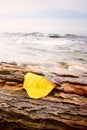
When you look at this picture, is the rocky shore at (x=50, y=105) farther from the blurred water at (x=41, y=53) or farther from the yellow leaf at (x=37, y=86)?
the blurred water at (x=41, y=53)

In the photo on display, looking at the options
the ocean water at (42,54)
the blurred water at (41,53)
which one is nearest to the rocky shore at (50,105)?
the ocean water at (42,54)

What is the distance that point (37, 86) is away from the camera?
289 cm

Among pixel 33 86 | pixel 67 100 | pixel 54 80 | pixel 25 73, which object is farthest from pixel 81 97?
pixel 25 73

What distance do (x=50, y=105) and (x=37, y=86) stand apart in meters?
0.28

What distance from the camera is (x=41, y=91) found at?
2844mm

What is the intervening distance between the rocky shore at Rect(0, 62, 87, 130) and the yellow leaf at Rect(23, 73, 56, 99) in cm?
5

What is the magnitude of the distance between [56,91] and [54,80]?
134 mm

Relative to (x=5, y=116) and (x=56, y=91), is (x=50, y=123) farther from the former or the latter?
(x=5, y=116)

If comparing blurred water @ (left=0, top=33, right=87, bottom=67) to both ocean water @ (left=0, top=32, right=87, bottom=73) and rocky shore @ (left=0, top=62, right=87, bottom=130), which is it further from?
rocky shore @ (left=0, top=62, right=87, bottom=130)

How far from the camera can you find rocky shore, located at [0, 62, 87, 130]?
2709 millimetres

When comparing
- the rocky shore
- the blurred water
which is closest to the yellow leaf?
the rocky shore

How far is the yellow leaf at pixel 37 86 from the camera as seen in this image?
9.30 ft

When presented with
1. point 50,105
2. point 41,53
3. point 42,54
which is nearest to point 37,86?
point 50,105

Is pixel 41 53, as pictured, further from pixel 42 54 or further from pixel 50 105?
pixel 50 105
